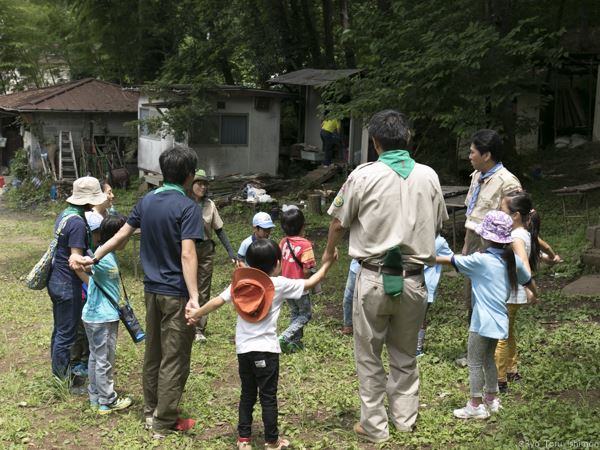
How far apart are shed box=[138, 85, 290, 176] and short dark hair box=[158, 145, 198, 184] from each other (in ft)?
46.6

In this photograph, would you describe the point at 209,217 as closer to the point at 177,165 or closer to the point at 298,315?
the point at 298,315

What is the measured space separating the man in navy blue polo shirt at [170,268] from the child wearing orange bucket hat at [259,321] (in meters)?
0.26

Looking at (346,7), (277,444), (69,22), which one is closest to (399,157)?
(277,444)

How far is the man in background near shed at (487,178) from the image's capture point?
17.1 ft

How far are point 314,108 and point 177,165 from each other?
1658 centimetres

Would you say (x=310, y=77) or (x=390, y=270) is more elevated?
(x=310, y=77)

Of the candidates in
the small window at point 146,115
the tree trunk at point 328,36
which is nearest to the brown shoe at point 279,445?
the small window at point 146,115

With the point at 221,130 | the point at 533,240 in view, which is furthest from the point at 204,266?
the point at 221,130

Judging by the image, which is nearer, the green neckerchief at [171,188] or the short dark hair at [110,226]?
the green neckerchief at [171,188]

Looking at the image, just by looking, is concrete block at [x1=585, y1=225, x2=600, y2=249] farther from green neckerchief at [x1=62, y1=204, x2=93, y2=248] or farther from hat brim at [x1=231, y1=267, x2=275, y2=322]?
green neckerchief at [x1=62, y1=204, x2=93, y2=248]

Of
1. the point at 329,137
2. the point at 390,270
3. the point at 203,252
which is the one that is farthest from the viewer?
the point at 329,137

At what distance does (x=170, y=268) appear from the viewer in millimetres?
4340

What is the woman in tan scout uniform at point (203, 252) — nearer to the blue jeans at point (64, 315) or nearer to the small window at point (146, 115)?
the blue jeans at point (64, 315)

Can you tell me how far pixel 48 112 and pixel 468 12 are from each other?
1555cm
